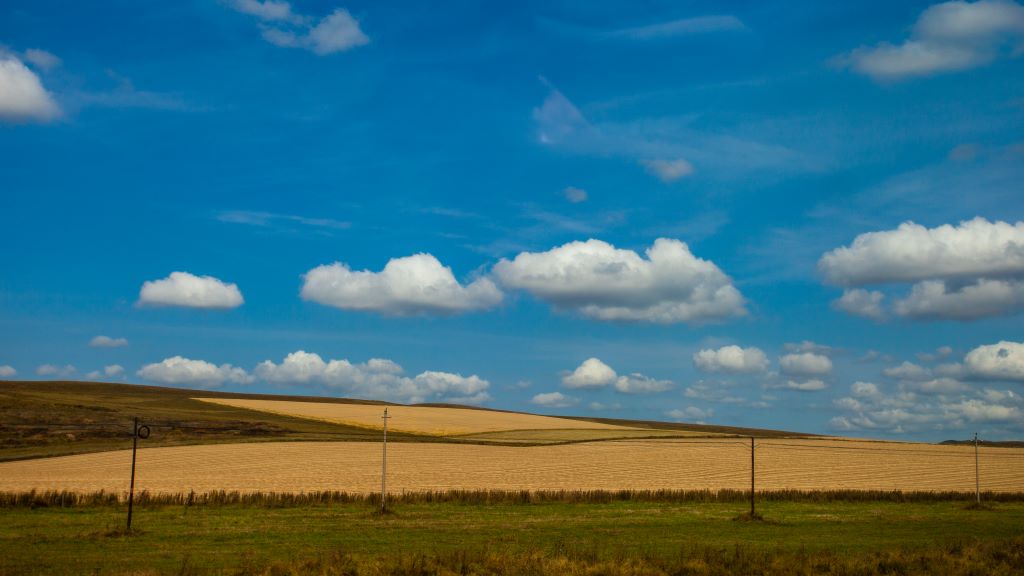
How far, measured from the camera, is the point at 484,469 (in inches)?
2571

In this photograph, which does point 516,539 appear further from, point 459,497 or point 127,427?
point 127,427

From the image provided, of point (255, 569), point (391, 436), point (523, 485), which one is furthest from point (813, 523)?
point (391, 436)

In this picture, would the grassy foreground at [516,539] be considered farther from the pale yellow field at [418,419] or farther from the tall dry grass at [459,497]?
the pale yellow field at [418,419]

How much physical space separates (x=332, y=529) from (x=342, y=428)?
7648cm

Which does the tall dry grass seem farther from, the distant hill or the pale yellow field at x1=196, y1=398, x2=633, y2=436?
the pale yellow field at x1=196, y1=398, x2=633, y2=436

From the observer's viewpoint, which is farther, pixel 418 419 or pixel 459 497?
pixel 418 419

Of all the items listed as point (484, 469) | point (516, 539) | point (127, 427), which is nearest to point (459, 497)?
point (516, 539)

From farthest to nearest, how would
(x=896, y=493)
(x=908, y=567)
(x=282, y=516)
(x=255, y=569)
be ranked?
(x=896, y=493) → (x=282, y=516) → (x=908, y=567) → (x=255, y=569)

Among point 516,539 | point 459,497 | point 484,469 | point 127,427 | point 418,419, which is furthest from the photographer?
point 418,419

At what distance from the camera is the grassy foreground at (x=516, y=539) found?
2194 cm

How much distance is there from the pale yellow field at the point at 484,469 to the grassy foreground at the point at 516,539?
11533mm

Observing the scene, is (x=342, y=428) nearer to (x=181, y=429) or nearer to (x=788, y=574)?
(x=181, y=429)

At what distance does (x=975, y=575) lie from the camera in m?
21.5

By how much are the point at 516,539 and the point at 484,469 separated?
118ft
